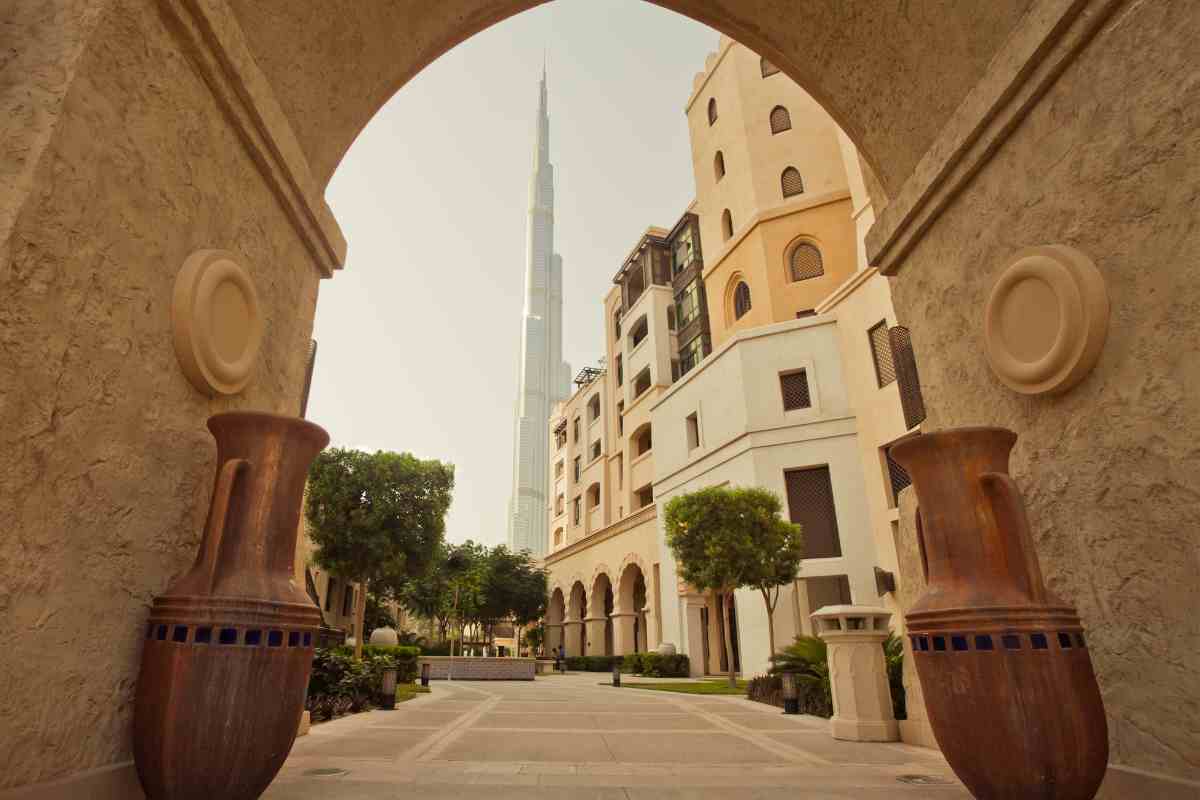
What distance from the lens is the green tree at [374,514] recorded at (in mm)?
20547

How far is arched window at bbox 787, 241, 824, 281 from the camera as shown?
78.3 ft

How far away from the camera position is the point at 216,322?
3834 millimetres

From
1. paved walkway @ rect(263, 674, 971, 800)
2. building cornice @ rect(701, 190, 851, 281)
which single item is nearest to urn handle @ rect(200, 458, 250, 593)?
paved walkway @ rect(263, 674, 971, 800)

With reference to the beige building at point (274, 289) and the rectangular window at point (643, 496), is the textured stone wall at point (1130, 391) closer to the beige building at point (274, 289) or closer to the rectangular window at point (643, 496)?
the beige building at point (274, 289)

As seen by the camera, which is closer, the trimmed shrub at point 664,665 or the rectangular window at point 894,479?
the rectangular window at point 894,479

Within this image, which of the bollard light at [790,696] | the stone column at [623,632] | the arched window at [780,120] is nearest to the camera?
the bollard light at [790,696]

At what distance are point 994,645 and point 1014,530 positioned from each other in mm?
627

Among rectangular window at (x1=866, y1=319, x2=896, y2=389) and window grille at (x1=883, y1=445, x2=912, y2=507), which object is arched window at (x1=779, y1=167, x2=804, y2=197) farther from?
window grille at (x1=883, y1=445, x2=912, y2=507)

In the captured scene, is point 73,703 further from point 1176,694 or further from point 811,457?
point 811,457

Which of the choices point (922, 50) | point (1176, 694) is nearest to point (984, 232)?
point (922, 50)

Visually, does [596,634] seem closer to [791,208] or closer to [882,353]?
[882,353]

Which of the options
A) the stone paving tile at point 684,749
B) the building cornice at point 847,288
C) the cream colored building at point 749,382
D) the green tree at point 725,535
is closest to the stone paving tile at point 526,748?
the stone paving tile at point 684,749

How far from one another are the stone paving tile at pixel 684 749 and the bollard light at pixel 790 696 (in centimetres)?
329

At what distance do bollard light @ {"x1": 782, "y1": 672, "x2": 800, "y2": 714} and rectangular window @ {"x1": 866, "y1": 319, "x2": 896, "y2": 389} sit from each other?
36.0 feet
